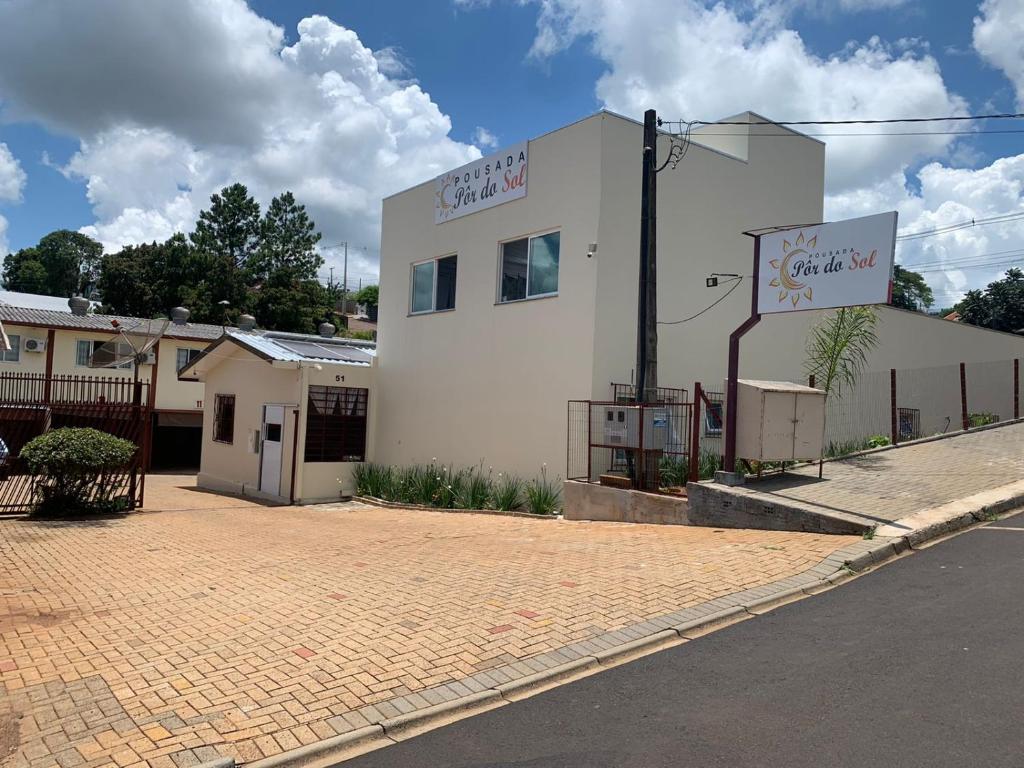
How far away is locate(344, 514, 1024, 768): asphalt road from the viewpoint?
3.72m

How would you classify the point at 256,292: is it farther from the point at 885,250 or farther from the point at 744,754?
the point at 744,754

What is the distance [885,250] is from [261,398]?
14694 mm

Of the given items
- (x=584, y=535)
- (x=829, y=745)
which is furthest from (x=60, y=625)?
(x=584, y=535)

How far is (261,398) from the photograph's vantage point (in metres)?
18.8

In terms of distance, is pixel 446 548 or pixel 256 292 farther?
pixel 256 292

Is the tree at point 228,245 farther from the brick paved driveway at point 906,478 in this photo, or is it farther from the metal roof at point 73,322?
the brick paved driveway at point 906,478

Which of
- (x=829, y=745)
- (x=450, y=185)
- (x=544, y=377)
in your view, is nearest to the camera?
(x=829, y=745)

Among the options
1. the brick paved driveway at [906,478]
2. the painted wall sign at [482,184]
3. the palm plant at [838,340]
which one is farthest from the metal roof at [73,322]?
the brick paved driveway at [906,478]

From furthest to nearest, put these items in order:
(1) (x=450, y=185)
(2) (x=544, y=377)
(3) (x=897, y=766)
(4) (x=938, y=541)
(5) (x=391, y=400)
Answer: (5) (x=391, y=400), (1) (x=450, y=185), (2) (x=544, y=377), (4) (x=938, y=541), (3) (x=897, y=766)

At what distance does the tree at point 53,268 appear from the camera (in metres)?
Result: 64.7

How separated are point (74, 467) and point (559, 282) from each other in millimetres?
8706

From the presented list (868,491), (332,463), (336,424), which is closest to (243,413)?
(336,424)

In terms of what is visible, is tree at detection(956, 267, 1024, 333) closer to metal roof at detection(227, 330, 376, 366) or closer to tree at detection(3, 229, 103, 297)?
metal roof at detection(227, 330, 376, 366)

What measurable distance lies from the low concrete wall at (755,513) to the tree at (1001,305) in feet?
94.4
